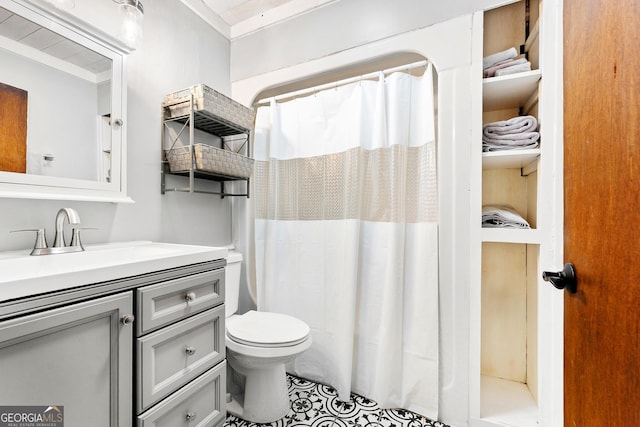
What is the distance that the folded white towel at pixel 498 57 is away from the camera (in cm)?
136

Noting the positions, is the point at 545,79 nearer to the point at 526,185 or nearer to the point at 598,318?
the point at 526,185

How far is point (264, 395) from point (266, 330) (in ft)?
1.06

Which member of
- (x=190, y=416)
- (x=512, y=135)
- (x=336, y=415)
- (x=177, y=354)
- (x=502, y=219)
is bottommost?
(x=336, y=415)

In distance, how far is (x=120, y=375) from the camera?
81 cm

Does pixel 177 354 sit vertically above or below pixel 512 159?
below

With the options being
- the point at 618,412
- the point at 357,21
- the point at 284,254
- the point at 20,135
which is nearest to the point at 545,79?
the point at 357,21

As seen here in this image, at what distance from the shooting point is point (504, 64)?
1357mm

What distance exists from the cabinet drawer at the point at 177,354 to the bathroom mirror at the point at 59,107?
2.48 feet

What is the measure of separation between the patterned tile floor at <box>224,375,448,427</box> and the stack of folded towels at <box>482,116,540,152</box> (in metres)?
1.42

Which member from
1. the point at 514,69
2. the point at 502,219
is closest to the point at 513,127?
the point at 514,69

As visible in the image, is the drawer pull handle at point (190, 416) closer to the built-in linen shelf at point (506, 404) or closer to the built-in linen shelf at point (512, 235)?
the built-in linen shelf at point (506, 404)

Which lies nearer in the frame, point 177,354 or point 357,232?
point 177,354

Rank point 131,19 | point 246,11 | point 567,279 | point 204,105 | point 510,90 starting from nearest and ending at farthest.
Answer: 1. point 567,279
2. point 131,19
3. point 510,90
4. point 204,105
5. point 246,11

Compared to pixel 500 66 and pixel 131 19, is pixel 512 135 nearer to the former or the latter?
pixel 500 66
